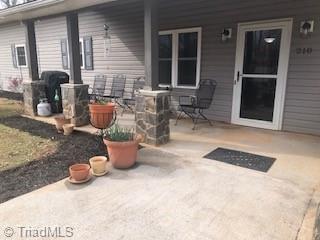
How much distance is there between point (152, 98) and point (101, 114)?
2.65 ft

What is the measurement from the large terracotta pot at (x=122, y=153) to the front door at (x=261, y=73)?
2.77 meters

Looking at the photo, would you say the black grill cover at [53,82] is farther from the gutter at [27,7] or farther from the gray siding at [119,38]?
the gray siding at [119,38]

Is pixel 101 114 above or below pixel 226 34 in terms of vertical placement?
below

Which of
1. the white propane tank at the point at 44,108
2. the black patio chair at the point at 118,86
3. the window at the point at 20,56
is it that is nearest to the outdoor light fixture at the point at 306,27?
the black patio chair at the point at 118,86

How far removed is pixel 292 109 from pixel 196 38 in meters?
2.39

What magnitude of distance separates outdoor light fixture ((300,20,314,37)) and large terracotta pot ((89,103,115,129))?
10.7ft

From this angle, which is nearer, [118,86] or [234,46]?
[234,46]

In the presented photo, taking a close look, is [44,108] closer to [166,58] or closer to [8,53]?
[166,58]

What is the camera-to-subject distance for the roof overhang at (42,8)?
4.12m

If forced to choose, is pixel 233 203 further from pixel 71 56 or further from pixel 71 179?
pixel 71 56

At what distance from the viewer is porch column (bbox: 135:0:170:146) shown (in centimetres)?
362

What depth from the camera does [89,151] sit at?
3.62m

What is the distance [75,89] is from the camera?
487cm

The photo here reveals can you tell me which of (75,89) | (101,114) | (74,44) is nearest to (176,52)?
(74,44)
